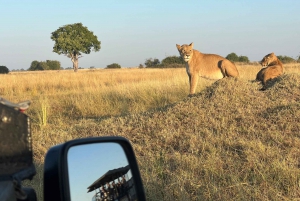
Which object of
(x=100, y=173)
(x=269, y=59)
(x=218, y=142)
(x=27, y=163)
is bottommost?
(x=218, y=142)

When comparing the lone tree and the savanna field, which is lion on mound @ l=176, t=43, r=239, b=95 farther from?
the lone tree

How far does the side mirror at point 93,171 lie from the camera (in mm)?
1257

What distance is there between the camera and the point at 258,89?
791cm

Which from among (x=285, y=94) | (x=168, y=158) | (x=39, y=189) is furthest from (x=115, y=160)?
(x=285, y=94)

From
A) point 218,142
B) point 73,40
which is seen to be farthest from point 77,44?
point 218,142

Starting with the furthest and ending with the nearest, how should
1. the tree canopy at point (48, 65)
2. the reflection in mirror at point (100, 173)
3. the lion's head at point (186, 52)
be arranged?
the tree canopy at point (48, 65) → the lion's head at point (186, 52) → the reflection in mirror at point (100, 173)

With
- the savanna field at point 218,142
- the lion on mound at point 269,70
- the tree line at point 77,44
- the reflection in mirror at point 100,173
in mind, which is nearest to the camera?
the reflection in mirror at point 100,173

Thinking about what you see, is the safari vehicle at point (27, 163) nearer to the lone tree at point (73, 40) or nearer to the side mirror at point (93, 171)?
the side mirror at point (93, 171)

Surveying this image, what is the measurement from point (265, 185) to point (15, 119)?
10.3ft

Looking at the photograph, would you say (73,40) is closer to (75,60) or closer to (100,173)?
(75,60)

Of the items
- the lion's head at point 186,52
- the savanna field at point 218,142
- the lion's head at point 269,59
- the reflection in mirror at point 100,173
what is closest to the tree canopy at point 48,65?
the lion's head at point 186,52

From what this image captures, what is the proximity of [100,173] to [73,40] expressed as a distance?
157 ft

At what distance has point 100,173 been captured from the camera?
1726 millimetres

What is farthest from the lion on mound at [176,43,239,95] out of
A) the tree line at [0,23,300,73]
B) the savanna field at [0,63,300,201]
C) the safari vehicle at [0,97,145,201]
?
the tree line at [0,23,300,73]
